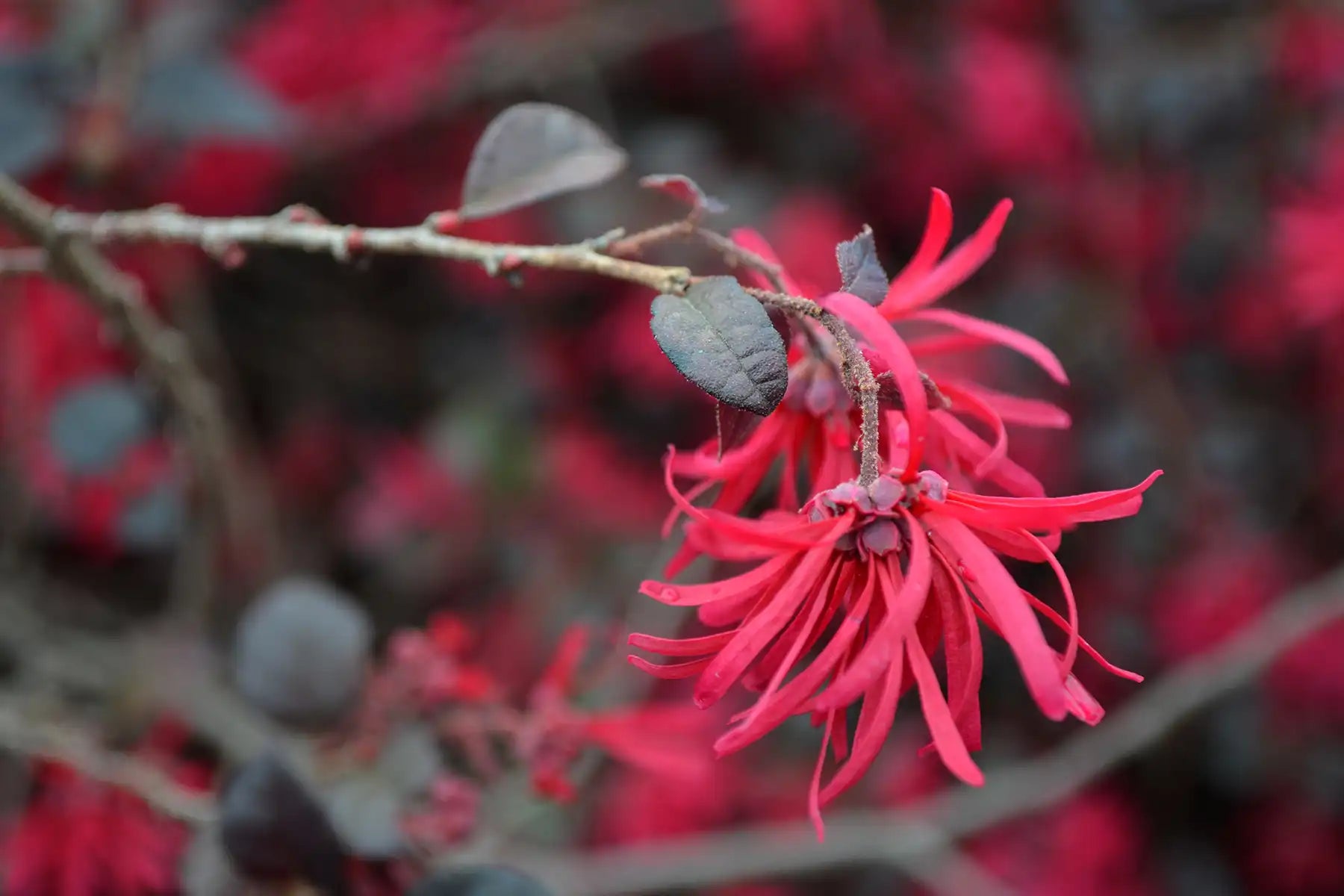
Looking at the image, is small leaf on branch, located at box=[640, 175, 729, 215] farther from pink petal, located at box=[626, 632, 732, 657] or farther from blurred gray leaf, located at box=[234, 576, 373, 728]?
blurred gray leaf, located at box=[234, 576, 373, 728]

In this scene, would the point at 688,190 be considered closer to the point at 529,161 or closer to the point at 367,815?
the point at 529,161

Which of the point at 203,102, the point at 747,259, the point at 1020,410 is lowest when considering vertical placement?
the point at 1020,410

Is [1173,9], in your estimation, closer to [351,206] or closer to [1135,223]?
[1135,223]

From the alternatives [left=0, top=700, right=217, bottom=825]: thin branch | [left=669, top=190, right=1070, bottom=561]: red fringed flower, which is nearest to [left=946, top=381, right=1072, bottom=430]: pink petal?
[left=669, top=190, right=1070, bottom=561]: red fringed flower

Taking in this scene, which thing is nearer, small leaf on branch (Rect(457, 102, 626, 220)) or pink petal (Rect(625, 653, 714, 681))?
pink petal (Rect(625, 653, 714, 681))

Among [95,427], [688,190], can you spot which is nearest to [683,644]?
[688,190]
